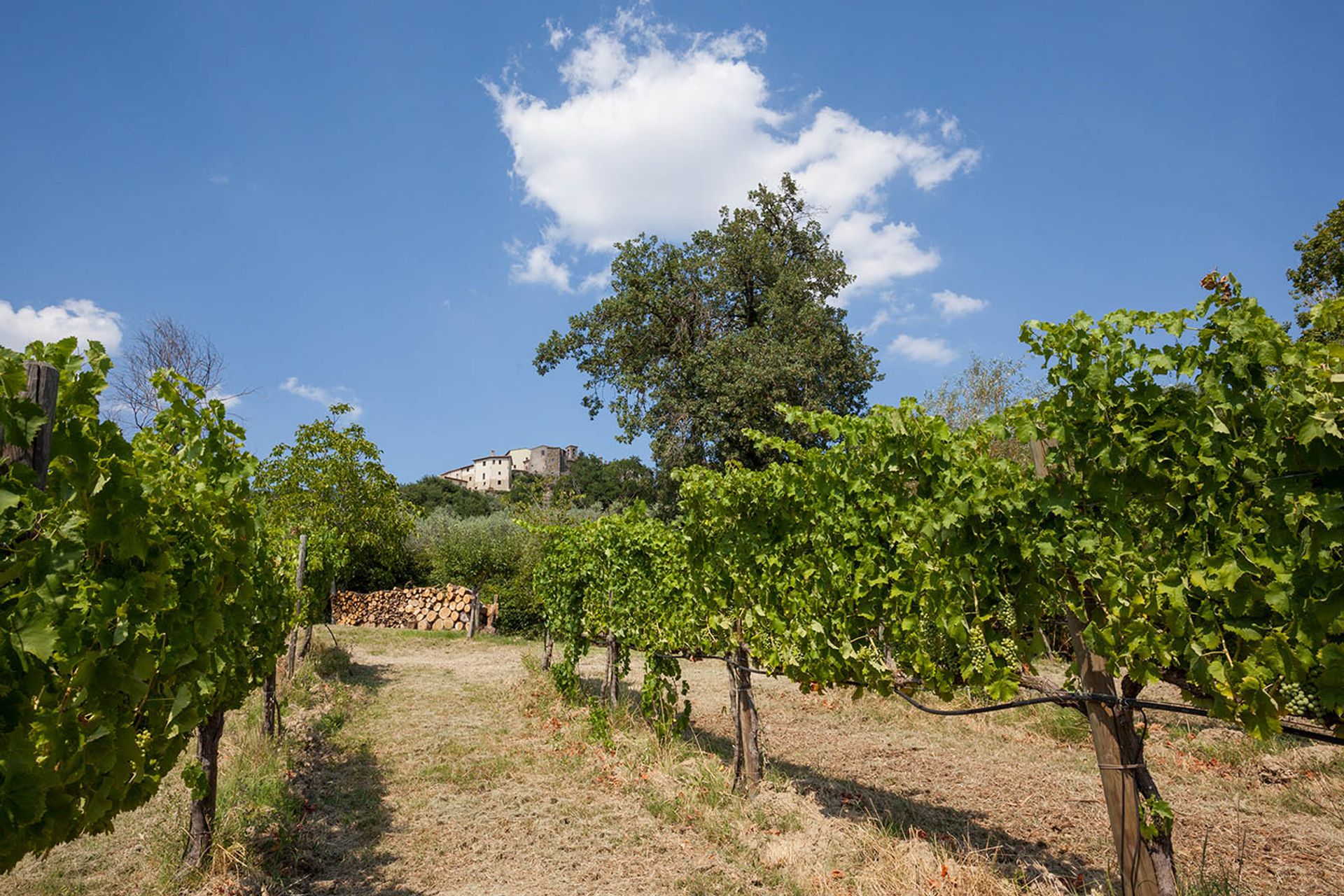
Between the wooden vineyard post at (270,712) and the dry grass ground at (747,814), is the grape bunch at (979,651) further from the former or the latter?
the wooden vineyard post at (270,712)

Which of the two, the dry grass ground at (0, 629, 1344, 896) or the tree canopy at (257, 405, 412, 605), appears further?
the tree canopy at (257, 405, 412, 605)

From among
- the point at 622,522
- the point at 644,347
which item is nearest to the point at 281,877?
the point at 622,522

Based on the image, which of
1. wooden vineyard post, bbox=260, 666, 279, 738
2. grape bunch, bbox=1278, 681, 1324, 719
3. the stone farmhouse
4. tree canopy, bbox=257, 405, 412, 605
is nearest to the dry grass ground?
wooden vineyard post, bbox=260, 666, 279, 738

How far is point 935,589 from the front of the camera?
3766mm

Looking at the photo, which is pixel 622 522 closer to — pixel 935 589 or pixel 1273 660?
pixel 935 589

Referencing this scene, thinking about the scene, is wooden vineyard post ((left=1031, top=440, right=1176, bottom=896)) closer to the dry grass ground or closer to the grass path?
the dry grass ground

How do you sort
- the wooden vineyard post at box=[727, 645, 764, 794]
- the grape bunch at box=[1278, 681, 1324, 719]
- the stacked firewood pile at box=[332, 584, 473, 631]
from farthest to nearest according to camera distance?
the stacked firewood pile at box=[332, 584, 473, 631], the wooden vineyard post at box=[727, 645, 764, 794], the grape bunch at box=[1278, 681, 1324, 719]

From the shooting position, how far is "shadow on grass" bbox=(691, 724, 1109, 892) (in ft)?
15.1

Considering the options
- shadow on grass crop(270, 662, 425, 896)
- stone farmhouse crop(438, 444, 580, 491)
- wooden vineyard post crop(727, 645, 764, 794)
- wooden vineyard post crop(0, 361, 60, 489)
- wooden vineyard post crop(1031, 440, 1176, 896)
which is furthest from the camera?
stone farmhouse crop(438, 444, 580, 491)

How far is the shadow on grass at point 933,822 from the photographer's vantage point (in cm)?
462

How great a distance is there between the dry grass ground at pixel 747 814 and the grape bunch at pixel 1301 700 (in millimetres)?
1549

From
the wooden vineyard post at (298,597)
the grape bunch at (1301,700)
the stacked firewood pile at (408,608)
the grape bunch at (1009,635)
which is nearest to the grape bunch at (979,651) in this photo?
the grape bunch at (1009,635)

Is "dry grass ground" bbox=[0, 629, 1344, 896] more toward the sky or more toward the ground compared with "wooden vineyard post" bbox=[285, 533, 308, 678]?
more toward the ground

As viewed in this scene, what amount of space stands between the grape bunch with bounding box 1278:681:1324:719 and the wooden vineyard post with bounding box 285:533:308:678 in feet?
31.5
